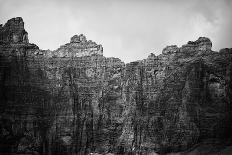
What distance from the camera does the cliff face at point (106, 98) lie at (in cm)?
14238

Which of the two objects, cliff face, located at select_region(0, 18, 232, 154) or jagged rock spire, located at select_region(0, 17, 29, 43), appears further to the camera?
jagged rock spire, located at select_region(0, 17, 29, 43)

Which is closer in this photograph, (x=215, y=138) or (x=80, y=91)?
(x=215, y=138)

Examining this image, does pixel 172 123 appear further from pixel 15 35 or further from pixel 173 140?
pixel 15 35

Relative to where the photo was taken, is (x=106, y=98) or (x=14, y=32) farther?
(x=14, y=32)

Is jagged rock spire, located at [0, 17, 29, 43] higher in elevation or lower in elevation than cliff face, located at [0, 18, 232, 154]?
higher

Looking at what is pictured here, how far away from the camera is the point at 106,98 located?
497 feet

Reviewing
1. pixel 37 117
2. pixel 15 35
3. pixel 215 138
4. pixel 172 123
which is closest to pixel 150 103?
pixel 172 123

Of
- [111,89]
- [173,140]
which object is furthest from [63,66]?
[173,140]

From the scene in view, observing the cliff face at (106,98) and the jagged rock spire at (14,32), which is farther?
the jagged rock spire at (14,32)

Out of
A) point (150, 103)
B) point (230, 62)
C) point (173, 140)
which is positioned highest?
point (230, 62)

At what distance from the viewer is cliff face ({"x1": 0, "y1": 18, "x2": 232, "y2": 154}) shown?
142375 millimetres

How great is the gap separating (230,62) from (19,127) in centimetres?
5886

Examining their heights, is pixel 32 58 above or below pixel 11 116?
above

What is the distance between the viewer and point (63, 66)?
15462 centimetres
